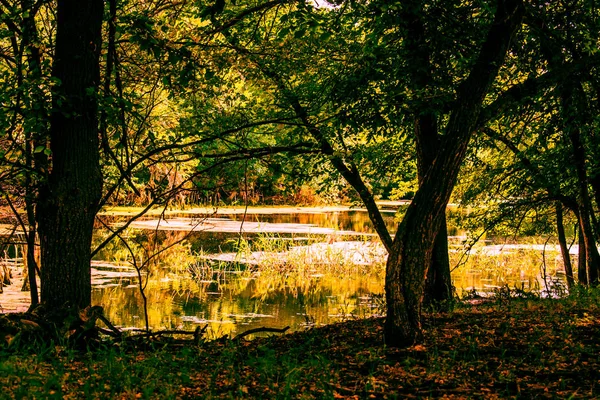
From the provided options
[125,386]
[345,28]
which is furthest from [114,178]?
[125,386]

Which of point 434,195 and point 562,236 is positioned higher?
point 434,195

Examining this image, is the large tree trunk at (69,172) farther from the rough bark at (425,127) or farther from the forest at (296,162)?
the rough bark at (425,127)

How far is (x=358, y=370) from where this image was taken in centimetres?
468

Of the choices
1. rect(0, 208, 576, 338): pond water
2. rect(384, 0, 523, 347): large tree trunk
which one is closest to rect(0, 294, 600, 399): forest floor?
rect(384, 0, 523, 347): large tree trunk

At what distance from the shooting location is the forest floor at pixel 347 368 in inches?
153

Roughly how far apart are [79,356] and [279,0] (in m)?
4.64

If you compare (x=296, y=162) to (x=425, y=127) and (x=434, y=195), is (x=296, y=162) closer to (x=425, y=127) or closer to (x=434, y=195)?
(x=425, y=127)

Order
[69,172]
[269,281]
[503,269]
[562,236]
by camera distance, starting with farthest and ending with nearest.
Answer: [503,269]
[269,281]
[562,236]
[69,172]

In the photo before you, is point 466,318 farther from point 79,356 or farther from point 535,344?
point 79,356

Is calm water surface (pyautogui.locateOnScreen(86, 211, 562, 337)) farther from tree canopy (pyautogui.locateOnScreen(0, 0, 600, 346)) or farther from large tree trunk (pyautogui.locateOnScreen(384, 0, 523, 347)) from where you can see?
large tree trunk (pyautogui.locateOnScreen(384, 0, 523, 347))

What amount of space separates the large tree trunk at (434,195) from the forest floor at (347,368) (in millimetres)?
347

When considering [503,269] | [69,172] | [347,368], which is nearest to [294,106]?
[69,172]

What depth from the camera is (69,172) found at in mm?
5574

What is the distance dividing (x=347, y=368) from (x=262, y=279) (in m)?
11.1
